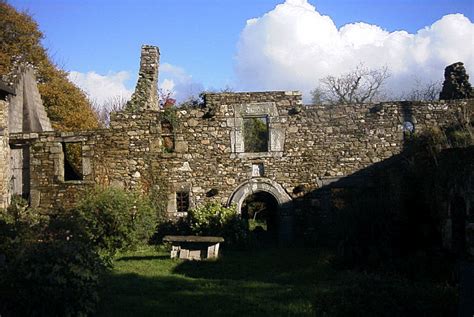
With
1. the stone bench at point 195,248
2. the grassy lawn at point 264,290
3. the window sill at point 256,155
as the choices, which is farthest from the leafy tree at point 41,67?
the grassy lawn at point 264,290

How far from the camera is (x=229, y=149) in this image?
16094 mm

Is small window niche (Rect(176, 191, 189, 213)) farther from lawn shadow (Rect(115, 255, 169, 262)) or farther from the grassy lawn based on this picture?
the grassy lawn

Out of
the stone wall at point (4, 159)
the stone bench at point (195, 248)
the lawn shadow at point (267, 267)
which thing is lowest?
the lawn shadow at point (267, 267)

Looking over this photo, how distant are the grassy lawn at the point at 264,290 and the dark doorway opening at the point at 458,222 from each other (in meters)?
1.76

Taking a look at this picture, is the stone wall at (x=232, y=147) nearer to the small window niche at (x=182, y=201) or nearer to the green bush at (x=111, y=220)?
the small window niche at (x=182, y=201)

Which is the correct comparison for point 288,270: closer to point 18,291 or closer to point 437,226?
point 437,226

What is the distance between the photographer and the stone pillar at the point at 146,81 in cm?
1670

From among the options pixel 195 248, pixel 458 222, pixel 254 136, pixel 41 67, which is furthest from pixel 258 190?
pixel 41 67

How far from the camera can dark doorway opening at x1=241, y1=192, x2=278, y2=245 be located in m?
17.1

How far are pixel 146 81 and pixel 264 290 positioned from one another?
9.98m

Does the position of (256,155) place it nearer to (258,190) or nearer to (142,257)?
(258,190)

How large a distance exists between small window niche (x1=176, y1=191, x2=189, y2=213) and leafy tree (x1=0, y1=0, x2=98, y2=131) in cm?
1009

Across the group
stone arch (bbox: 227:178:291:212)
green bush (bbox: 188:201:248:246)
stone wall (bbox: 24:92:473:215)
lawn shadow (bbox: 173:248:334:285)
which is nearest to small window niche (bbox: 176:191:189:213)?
stone wall (bbox: 24:92:473:215)

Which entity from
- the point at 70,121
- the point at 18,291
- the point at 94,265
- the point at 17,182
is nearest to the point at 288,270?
the point at 94,265
